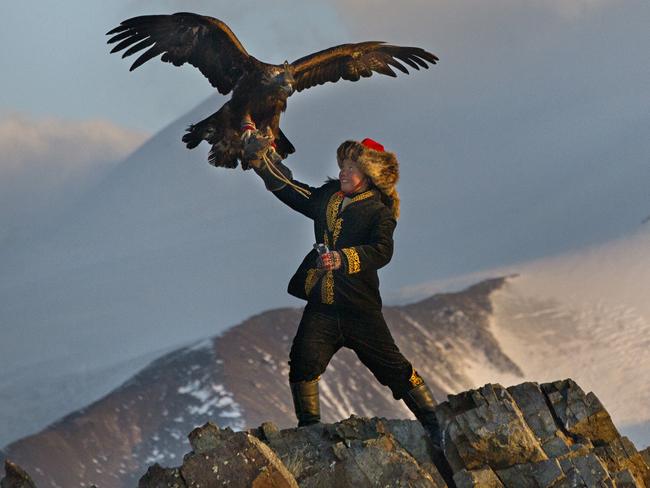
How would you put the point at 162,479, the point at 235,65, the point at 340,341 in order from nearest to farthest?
the point at 162,479 → the point at 340,341 → the point at 235,65

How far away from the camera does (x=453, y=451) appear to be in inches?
586

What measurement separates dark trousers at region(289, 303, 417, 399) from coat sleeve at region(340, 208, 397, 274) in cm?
61

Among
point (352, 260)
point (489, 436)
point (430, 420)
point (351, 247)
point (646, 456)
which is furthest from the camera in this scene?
point (646, 456)

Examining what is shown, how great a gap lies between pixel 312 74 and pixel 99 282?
133129mm

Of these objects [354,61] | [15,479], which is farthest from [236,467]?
[354,61]

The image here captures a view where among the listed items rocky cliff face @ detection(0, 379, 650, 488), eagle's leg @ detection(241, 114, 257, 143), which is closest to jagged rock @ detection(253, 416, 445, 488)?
rocky cliff face @ detection(0, 379, 650, 488)

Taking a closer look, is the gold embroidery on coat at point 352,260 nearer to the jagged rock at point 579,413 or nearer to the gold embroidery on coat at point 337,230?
the gold embroidery on coat at point 337,230

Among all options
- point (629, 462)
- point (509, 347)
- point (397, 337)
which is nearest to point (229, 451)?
point (629, 462)

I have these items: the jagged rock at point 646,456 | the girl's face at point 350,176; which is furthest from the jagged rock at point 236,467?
the jagged rock at point 646,456

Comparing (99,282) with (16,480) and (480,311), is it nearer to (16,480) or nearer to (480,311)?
(480,311)

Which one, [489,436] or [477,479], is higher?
[489,436]

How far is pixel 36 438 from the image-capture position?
118 m

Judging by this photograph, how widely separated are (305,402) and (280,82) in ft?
12.3

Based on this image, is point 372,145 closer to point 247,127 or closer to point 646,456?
point 247,127
